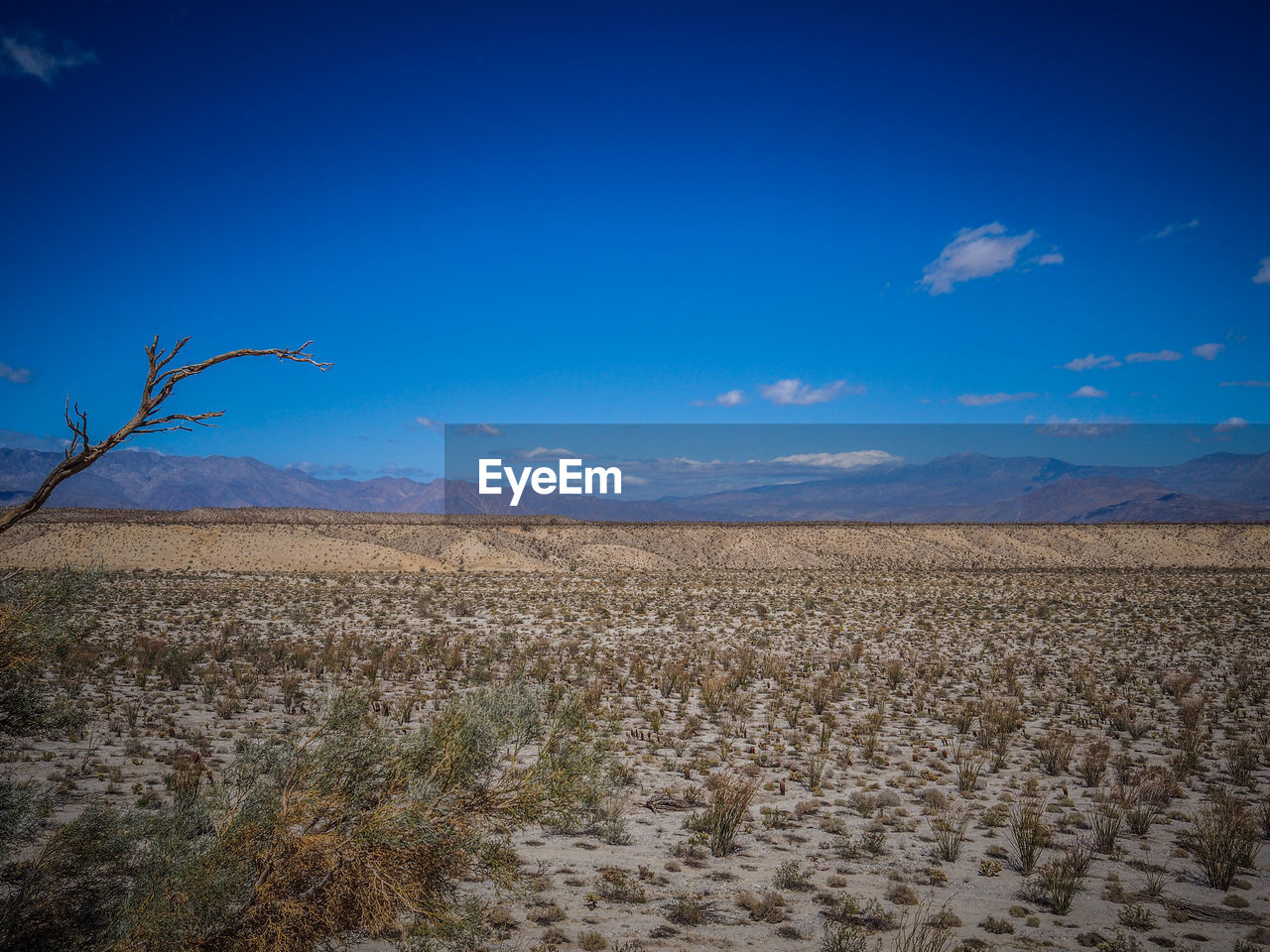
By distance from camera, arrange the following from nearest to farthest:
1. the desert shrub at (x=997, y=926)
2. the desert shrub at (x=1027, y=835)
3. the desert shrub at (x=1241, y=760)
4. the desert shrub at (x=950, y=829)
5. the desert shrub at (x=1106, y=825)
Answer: the desert shrub at (x=997, y=926), the desert shrub at (x=1027, y=835), the desert shrub at (x=950, y=829), the desert shrub at (x=1106, y=825), the desert shrub at (x=1241, y=760)

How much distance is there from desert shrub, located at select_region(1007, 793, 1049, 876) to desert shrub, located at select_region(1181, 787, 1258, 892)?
1.32 m

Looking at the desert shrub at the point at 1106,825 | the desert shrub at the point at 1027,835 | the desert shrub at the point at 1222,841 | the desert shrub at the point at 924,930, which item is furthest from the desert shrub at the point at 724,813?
the desert shrub at the point at 1222,841

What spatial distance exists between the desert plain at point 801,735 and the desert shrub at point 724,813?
0.04m

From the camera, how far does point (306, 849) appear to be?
13.5 ft

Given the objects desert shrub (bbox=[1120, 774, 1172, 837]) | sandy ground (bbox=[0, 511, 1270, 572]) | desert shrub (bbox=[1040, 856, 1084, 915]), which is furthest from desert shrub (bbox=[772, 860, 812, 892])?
sandy ground (bbox=[0, 511, 1270, 572])

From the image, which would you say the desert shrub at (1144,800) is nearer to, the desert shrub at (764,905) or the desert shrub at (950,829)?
the desert shrub at (950,829)

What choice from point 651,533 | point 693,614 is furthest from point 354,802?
point 651,533

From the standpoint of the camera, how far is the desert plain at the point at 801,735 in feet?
20.3

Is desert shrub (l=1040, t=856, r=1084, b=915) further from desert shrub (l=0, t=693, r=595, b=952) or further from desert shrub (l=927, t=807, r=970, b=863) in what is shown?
desert shrub (l=0, t=693, r=595, b=952)

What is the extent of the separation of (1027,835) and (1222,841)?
167 centimetres

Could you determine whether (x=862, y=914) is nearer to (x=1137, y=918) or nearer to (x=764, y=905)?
(x=764, y=905)

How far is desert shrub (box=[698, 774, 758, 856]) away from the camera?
7331 millimetres

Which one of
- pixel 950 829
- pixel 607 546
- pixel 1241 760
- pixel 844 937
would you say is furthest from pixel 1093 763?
pixel 607 546

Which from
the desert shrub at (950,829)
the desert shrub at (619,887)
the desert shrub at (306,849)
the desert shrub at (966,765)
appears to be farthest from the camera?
the desert shrub at (966,765)
